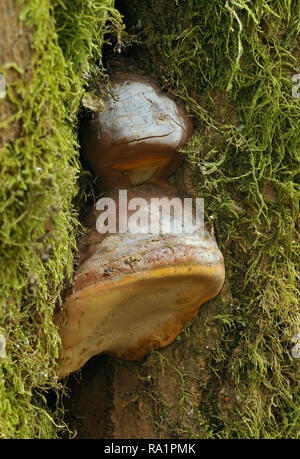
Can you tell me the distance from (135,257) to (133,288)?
3.4 inches

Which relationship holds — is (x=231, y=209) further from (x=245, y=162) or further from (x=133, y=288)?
(x=133, y=288)

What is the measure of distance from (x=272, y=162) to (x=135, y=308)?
67 centimetres

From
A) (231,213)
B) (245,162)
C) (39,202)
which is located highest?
(245,162)

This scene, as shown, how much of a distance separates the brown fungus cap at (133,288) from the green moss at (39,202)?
0.20ft

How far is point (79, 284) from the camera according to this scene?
1.54 meters

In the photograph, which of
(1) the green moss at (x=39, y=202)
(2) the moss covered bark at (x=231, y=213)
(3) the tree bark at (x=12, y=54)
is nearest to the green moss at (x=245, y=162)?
(2) the moss covered bark at (x=231, y=213)

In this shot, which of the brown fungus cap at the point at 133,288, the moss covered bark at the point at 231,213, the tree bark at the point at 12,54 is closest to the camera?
the tree bark at the point at 12,54

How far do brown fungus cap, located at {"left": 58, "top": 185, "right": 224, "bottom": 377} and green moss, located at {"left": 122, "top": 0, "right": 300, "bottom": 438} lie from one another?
7.3 inches

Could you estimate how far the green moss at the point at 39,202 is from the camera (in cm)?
127

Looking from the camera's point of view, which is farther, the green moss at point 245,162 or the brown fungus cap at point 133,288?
the green moss at point 245,162

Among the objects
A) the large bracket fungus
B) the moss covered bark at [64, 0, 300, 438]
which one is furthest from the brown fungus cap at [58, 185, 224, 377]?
the moss covered bark at [64, 0, 300, 438]

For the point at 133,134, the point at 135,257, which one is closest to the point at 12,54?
the point at 133,134

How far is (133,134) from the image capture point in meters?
1.61

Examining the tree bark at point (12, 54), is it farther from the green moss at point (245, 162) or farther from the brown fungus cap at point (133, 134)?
the green moss at point (245, 162)
